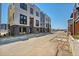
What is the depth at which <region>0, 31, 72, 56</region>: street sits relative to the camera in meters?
2.69

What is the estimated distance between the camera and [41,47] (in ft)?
9.21

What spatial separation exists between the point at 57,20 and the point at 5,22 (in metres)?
0.88

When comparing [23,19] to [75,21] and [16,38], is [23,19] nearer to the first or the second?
[16,38]

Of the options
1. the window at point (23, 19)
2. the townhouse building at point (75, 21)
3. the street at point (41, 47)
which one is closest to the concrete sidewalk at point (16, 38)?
the street at point (41, 47)

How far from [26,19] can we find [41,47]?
58cm

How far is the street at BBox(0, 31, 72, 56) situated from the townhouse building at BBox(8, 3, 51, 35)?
19cm

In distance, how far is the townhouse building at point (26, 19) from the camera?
2.91 m

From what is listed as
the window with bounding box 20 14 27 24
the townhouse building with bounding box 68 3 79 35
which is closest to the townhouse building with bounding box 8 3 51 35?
the window with bounding box 20 14 27 24

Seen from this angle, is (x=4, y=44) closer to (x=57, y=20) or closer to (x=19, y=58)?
(x=19, y=58)

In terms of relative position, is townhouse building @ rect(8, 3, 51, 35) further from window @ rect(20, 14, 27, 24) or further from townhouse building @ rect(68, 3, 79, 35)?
townhouse building @ rect(68, 3, 79, 35)

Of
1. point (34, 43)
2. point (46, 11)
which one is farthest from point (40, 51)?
point (46, 11)

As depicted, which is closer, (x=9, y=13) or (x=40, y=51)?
(x=40, y=51)

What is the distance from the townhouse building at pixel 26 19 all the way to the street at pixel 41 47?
0.19m

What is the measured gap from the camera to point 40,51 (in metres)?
2.72
